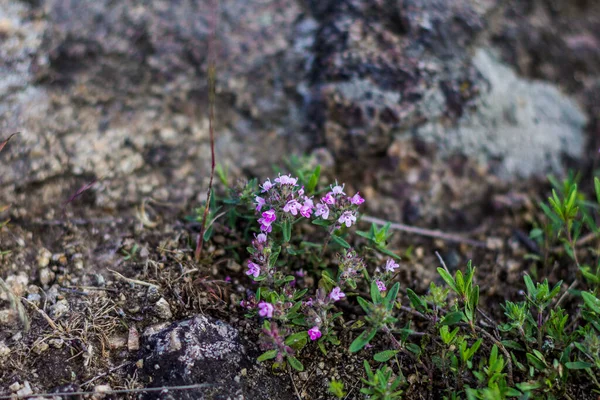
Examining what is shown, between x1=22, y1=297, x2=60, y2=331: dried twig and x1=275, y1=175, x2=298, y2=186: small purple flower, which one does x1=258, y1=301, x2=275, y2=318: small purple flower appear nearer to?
x1=275, y1=175, x2=298, y2=186: small purple flower

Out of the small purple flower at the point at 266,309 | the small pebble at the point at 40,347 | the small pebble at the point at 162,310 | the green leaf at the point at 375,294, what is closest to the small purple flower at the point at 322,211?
the green leaf at the point at 375,294

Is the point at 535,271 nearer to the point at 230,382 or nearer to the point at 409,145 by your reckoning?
the point at 409,145

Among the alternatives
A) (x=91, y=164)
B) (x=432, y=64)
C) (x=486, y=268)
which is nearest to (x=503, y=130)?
(x=432, y=64)

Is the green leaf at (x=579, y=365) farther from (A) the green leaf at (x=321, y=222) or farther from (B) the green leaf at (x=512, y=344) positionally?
(A) the green leaf at (x=321, y=222)

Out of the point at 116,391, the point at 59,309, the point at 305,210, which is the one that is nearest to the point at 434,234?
the point at 305,210

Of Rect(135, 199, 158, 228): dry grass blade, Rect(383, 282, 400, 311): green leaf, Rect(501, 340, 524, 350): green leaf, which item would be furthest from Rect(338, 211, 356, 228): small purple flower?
Rect(135, 199, 158, 228): dry grass blade

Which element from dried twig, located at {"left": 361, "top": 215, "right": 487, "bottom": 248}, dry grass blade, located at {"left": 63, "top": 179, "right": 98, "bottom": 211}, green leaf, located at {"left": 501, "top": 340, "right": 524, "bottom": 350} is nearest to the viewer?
green leaf, located at {"left": 501, "top": 340, "right": 524, "bottom": 350}

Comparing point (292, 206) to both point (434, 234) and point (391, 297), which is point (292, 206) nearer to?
point (391, 297)

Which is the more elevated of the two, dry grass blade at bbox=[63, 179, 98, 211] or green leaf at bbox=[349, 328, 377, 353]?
dry grass blade at bbox=[63, 179, 98, 211]
